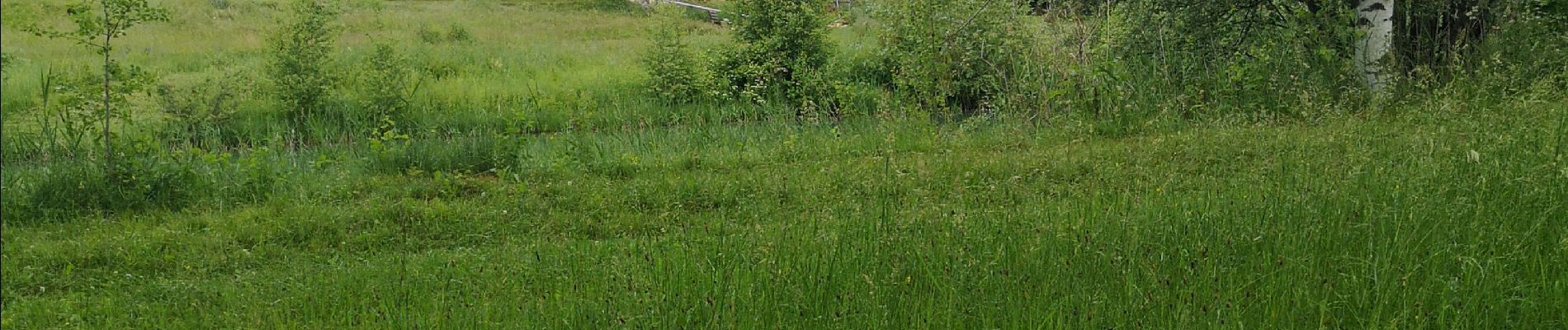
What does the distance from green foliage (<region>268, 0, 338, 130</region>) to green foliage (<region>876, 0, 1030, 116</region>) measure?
7565 millimetres

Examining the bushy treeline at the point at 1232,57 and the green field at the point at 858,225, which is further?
the bushy treeline at the point at 1232,57

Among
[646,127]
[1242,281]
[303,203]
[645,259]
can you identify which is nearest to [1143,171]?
[1242,281]

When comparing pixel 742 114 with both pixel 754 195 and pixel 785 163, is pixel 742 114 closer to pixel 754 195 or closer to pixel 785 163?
pixel 785 163

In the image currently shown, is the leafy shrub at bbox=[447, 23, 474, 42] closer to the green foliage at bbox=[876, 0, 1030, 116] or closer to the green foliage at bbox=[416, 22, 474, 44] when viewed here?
the green foliage at bbox=[416, 22, 474, 44]

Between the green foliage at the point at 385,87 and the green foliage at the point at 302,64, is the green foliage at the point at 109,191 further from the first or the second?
the green foliage at the point at 385,87

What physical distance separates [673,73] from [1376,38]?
32.1 ft

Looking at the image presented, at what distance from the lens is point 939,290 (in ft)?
13.6

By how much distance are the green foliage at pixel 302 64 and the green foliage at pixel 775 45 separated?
18.3 feet

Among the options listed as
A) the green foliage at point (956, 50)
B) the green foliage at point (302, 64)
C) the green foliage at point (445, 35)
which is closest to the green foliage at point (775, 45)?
the green foliage at point (956, 50)

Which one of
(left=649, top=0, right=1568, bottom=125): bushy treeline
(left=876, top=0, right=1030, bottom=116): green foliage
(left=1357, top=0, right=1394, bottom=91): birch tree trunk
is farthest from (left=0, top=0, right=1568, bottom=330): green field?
(left=876, top=0, right=1030, bottom=116): green foliage

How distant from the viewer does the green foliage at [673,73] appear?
691 inches

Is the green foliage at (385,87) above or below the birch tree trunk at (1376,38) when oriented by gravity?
below

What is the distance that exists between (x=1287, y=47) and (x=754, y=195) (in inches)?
246

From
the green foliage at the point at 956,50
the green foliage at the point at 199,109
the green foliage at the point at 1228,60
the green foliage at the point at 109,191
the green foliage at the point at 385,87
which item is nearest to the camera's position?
the green foliage at the point at 109,191
